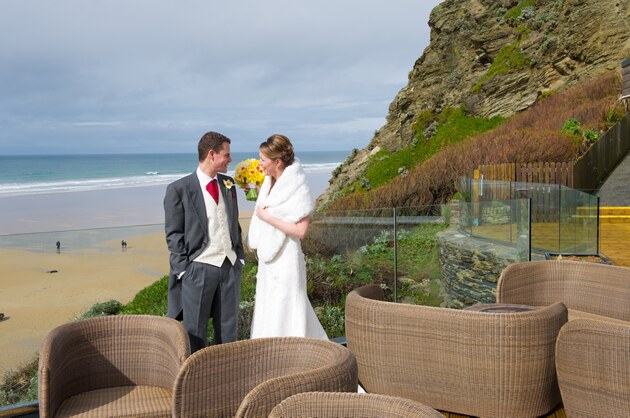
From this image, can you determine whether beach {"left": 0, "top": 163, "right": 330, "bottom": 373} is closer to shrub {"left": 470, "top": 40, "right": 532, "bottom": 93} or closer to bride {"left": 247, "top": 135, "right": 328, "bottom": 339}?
bride {"left": 247, "top": 135, "right": 328, "bottom": 339}

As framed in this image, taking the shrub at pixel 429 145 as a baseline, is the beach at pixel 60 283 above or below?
below

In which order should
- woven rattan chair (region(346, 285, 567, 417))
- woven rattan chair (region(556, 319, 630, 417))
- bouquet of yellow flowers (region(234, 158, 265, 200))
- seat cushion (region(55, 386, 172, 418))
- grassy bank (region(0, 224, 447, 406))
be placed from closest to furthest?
woven rattan chair (region(556, 319, 630, 417))
seat cushion (region(55, 386, 172, 418))
woven rattan chair (region(346, 285, 567, 417))
bouquet of yellow flowers (region(234, 158, 265, 200))
grassy bank (region(0, 224, 447, 406))

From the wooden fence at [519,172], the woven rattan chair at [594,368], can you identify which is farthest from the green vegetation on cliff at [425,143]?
the woven rattan chair at [594,368]

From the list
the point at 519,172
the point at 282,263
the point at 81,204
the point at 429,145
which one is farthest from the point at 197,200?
the point at 81,204

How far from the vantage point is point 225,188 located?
3.98 meters

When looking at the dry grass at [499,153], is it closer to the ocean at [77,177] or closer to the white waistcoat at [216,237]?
the white waistcoat at [216,237]

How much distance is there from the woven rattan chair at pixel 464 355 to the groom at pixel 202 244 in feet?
3.12

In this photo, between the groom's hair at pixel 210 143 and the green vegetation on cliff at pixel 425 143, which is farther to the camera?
the green vegetation on cliff at pixel 425 143

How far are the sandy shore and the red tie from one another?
1052 millimetres

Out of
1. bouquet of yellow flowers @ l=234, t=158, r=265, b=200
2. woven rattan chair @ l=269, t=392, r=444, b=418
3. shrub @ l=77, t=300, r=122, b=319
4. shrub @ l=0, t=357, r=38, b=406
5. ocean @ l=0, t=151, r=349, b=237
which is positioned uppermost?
bouquet of yellow flowers @ l=234, t=158, r=265, b=200

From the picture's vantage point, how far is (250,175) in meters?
4.12

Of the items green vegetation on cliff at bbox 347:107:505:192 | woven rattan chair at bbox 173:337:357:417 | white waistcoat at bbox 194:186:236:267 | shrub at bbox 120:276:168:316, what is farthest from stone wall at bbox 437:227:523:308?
green vegetation on cliff at bbox 347:107:505:192

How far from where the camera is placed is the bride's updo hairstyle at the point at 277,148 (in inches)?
150

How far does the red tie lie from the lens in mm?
3891
